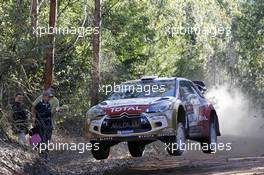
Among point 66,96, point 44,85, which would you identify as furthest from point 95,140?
point 66,96

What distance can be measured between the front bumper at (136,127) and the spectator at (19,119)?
178 centimetres

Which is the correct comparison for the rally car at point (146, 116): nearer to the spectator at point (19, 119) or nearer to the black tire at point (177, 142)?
the black tire at point (177, 142)

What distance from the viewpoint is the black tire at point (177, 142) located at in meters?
11.3

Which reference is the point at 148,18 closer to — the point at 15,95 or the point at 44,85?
the point at 44,85

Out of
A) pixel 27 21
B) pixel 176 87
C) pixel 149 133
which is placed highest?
pixel 27 21

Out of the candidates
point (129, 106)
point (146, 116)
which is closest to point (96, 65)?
point (129, 106)

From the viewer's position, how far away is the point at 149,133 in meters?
11.1

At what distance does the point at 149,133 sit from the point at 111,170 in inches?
53.6

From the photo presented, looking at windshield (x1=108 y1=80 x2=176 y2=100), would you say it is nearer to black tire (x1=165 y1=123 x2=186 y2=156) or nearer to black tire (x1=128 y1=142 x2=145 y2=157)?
black tire (x1=165 y1=123 x2=186 y2=156)

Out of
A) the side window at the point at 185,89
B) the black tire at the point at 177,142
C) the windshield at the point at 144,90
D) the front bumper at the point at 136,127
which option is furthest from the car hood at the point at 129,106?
the side window at the point at 185,89

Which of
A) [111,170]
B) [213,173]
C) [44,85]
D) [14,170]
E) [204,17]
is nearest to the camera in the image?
[14,170]

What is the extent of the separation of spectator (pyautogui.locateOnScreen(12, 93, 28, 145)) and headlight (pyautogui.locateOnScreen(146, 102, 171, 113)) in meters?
2.75

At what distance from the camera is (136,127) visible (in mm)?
11156

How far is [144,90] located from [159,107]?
1177 millimetres
